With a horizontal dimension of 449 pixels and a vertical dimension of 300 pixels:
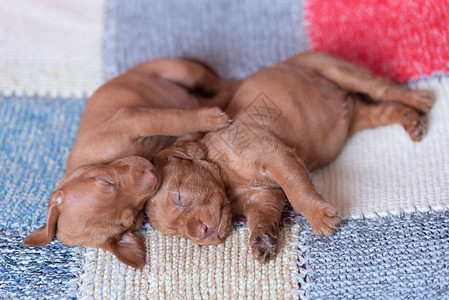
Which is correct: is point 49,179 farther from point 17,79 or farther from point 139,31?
point 139,31

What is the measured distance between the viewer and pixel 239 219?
2.38 m

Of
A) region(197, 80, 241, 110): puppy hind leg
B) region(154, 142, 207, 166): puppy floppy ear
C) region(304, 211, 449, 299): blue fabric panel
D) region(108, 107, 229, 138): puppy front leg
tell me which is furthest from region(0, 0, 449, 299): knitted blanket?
region(108, 107, 229, 138): puppy front leg

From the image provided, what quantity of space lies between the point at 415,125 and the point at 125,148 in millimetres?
1471

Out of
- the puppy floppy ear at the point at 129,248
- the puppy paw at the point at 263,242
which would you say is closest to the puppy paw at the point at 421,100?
the puppy paw at the point at 263,242

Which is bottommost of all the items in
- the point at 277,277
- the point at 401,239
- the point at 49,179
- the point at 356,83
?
the point at 49,179

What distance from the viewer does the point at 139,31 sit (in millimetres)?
3457

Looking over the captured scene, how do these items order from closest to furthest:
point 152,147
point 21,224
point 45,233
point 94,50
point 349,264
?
point 349,264
point 45,233
point 21,224
point 152,147
point 94,50

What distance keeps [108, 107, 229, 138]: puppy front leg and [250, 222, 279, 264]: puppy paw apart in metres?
0.61

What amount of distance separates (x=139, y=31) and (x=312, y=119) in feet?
5.00

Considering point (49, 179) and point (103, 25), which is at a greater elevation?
point (103, 25)

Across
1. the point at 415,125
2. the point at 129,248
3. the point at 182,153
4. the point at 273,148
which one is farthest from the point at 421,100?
the point at 129,248

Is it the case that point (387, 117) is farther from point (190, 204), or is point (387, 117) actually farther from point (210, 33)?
point (210, 33)

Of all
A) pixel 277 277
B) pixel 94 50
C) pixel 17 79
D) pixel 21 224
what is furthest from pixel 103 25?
pixel 277 277

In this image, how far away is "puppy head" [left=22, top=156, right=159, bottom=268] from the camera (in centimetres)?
217
